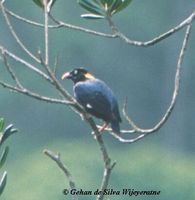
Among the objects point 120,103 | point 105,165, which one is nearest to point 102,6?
point 105,165

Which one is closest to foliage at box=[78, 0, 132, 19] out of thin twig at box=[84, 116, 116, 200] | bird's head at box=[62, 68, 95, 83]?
thin twig at box=[84, 116, 116, 200]

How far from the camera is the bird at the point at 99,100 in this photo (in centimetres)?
583

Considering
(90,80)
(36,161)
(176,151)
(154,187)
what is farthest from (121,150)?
(90,80)

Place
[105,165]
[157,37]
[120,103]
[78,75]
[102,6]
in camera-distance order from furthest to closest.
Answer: [120,103], [78,75], [102,6], [157,37], [105,165]

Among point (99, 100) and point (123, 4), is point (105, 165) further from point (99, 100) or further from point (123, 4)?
point (99, 100)

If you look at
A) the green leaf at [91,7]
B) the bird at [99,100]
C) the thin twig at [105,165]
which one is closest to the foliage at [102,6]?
the green leaf at [91,7]

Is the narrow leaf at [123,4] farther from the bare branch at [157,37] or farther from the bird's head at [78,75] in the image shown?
the bird's head at [78,75]

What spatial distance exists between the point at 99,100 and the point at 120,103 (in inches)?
796

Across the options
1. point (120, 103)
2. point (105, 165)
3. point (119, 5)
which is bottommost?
point (105, 165)

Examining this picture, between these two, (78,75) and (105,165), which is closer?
(105,165)

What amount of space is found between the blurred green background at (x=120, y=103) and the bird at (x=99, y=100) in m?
17.2

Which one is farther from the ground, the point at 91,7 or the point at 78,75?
the point at 78,75

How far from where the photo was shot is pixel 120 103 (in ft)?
86.2

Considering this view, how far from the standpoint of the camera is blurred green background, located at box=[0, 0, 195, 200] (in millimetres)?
26250
